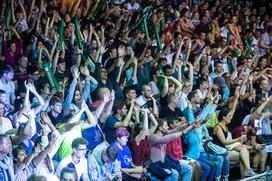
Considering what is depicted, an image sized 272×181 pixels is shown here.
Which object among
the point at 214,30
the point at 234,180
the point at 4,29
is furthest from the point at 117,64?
the point at 214,30

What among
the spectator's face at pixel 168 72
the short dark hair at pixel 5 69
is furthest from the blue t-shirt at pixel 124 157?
the spectator's face at pixel 168 72

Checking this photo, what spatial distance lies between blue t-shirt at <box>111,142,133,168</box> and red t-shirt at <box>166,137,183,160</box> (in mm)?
689

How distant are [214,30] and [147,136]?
4.28m

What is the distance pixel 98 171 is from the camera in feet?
25.0

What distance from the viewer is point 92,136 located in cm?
803

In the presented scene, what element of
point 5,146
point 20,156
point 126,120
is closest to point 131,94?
point 126,120

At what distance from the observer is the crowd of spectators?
754 centimetres

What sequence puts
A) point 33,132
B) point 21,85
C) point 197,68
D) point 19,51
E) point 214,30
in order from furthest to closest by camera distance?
point 214,30 < point 197,68 < point 19,51 < point 21,85 < point 33,132

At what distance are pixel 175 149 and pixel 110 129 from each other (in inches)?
40.1

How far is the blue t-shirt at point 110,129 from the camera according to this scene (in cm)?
809

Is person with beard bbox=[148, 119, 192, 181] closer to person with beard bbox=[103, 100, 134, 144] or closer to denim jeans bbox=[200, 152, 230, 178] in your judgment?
person with beard bbox=[103, 100, 134, 144]

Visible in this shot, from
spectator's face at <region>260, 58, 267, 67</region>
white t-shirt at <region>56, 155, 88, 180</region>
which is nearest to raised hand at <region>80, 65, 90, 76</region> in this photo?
white t-shirt at <region>56, 155, 88, 180</region>

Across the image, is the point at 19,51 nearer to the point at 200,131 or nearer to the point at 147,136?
the point at 147,136

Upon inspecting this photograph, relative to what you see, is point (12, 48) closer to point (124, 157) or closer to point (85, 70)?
point (85, 70)
